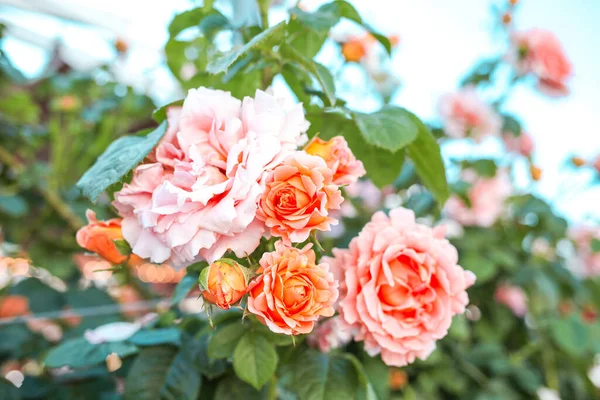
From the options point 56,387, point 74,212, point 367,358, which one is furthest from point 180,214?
point 74,212

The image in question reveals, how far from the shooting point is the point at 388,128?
50 cm

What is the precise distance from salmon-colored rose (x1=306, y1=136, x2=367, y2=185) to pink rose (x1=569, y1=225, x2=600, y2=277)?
4.66 feet

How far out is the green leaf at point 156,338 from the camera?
0.58 meters

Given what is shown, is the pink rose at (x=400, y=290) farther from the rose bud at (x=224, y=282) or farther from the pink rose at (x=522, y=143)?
the pink rose at (x=522, y=143)

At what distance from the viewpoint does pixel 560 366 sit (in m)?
1.41

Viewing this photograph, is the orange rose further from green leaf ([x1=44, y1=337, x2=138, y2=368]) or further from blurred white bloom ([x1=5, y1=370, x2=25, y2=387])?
blurred white bloom ([x1=5, y1=370, x2=25, y2=387])

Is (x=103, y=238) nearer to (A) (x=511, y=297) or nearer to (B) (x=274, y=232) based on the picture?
(B) (x=274, y=232)

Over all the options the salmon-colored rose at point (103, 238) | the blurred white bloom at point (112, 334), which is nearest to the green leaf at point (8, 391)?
the blurred white bloom at point (112, 334)

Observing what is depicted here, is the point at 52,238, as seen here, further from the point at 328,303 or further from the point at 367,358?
the point at 328,303

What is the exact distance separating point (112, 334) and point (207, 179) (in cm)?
36

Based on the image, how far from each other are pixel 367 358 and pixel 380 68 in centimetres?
96

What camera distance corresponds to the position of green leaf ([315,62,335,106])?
1.63 feet

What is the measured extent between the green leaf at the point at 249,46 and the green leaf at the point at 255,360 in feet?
0.91

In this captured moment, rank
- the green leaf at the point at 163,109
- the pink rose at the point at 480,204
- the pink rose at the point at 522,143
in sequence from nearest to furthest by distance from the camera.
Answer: the green leaf at the point at 163,109 < the pink rose at the point at 480,204 < the pink rose at the point at 522,143
